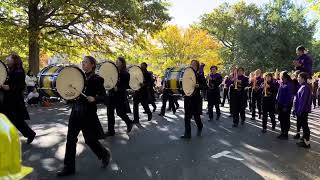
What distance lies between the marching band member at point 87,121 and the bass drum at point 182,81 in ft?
11.9

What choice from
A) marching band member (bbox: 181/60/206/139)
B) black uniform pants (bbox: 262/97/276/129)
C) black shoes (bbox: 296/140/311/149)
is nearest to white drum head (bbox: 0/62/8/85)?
marching band member (bbox: 181/60/206/139)

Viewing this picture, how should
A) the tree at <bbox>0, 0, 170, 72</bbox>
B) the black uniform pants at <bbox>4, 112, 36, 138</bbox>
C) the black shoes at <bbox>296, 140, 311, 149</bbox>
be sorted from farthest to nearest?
the tree at <bbox>0, 0, 170, 72</bbox> < the black shoes at <bbox>296, 140, 311, 149</bbox> < the black uniform pants at <bbox>4, 112, 36, 138</bbox>

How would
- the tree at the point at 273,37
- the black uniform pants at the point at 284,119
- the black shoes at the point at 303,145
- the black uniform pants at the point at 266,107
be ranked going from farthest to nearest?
the tree at the point at 273,37, the black uniform pants at the point at 266,107, the black uniform pants at the point at 284,119, the black shoes at the point at 303,145

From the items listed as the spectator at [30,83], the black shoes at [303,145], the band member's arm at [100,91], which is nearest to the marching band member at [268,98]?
the black shoes at [303,145]

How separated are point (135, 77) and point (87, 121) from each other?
241 inches

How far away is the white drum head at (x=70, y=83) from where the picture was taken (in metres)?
6.92

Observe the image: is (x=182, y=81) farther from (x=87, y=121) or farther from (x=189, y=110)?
(x=87, y=121)

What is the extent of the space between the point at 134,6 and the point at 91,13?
2.16m

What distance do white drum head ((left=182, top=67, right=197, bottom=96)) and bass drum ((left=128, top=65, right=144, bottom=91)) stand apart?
2466 mm

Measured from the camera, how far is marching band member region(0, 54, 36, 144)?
8602 mm

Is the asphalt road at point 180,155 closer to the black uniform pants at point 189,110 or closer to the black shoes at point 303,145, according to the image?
the black shoes at point 303,145

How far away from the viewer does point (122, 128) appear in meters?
11.5

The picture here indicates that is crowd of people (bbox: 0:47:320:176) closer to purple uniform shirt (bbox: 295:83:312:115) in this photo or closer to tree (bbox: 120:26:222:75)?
purple uniform shirt (bbox: 295:83:312:115)

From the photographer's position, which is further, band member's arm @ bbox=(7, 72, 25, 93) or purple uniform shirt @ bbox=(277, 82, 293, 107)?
purple uniform shirt @ bbox=(277, 82, 293, 107)
